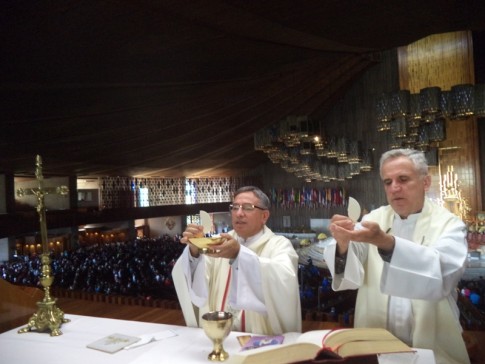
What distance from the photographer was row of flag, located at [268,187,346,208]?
1931 centimetres

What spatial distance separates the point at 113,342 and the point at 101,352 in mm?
119

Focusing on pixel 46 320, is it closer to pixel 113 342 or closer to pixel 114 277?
pixel 113 342

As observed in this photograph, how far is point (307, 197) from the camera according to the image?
20266 millimetres

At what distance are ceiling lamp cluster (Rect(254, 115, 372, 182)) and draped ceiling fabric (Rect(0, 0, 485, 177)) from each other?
1587mm

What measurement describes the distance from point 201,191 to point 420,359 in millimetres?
19127

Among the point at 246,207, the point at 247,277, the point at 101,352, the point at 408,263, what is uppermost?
the point at 246,207

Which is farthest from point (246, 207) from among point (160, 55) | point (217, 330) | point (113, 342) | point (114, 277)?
point (114, 277)

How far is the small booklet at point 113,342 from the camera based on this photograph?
231 cm

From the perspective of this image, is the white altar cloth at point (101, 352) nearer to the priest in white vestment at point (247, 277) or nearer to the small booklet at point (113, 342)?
the small booklet at point (113, 342)

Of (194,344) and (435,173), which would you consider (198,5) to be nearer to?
(194,344)

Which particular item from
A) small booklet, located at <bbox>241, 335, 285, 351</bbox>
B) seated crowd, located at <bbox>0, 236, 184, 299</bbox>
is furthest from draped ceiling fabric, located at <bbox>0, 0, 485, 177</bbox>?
small booklet, located at <bbox>241, 335, 285, 351</bbox>

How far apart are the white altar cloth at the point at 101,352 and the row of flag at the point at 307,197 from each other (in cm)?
1731

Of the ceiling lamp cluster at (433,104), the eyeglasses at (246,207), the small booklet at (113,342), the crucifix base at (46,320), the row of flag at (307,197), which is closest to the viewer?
the small booklet at (113,342)

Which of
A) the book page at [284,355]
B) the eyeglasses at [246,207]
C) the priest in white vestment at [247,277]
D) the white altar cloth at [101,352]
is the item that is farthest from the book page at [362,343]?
the eyeglasses at [246,207]
